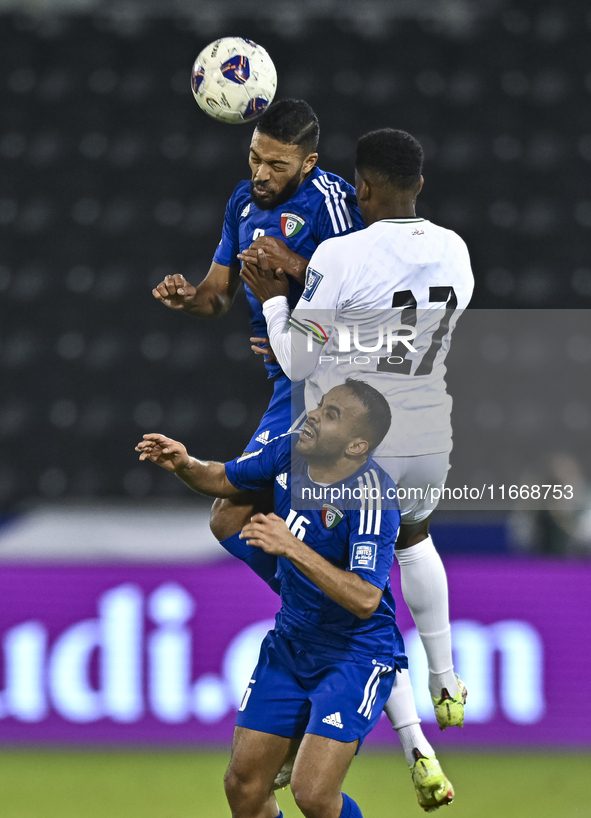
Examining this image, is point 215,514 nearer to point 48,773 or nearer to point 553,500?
point 48,773

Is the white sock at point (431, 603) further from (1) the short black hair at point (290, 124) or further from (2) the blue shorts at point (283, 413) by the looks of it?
(1) the short black hair at point (290, 124)

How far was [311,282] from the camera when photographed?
3.17 meters

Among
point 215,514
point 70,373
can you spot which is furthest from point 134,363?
point 215,514

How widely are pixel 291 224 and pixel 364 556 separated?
3.54ft

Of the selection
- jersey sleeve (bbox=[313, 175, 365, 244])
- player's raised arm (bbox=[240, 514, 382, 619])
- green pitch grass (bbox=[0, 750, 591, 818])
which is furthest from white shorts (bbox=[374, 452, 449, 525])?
green pitch grass (bbox=[0, 750, 591, 818])

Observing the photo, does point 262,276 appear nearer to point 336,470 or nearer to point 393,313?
point 393,313

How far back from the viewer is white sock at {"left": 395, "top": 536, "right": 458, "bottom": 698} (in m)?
3.45

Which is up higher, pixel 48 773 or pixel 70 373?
pixel 70 373

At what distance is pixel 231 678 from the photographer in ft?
17.1

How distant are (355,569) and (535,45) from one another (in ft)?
20.3

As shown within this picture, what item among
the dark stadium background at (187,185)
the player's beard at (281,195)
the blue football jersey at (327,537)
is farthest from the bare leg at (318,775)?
the dark stadium background at (187,185)

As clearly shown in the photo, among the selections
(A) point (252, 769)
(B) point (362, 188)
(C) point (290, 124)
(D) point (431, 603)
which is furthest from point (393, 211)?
(A) point (252, 769)

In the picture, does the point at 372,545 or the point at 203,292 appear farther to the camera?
the point at 203,292

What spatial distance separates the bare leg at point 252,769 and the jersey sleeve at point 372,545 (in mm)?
586
